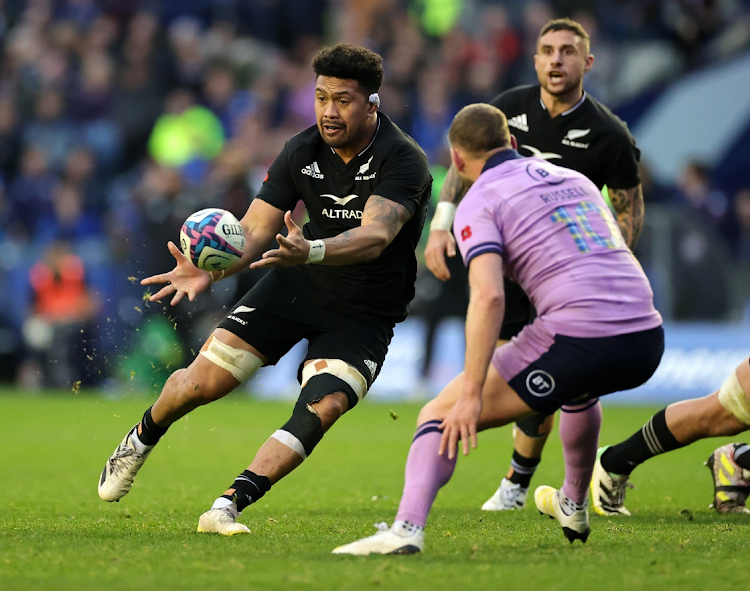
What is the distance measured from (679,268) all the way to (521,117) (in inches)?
302

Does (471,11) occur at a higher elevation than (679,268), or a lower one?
higher

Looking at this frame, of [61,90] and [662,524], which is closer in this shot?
[662,524]

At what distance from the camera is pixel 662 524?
21.0 feet

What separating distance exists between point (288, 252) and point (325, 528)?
1615 millimetres

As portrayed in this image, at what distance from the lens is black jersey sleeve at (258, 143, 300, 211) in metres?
6.60

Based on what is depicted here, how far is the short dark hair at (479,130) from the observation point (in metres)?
5.22

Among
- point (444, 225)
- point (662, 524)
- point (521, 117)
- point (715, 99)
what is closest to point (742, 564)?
point (662, 524)

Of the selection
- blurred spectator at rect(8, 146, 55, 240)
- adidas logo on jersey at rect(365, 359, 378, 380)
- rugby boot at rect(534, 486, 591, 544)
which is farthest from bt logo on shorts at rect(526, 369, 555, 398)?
blurred spectator at rect(8, 146, 55, 240)

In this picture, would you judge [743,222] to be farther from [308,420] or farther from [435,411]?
[435,411]

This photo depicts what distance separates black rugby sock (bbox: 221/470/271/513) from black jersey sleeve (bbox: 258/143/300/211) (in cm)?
157

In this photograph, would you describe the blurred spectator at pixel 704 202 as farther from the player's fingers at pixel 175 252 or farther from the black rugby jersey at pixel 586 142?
the player's fingers at pixel 175 252

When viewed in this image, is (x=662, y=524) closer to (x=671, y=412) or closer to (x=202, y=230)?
(x=671, y=412)

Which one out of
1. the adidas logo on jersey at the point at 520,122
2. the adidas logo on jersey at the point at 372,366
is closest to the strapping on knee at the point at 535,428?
the adidas logo on jersey at the point at 372,366

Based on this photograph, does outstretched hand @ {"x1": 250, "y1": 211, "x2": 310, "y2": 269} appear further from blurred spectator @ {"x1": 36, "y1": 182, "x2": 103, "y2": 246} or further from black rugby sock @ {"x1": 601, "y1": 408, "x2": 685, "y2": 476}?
blurred spectator @ {"x1": 36, "y1": 182, "x2": 103, "y2": 246}
